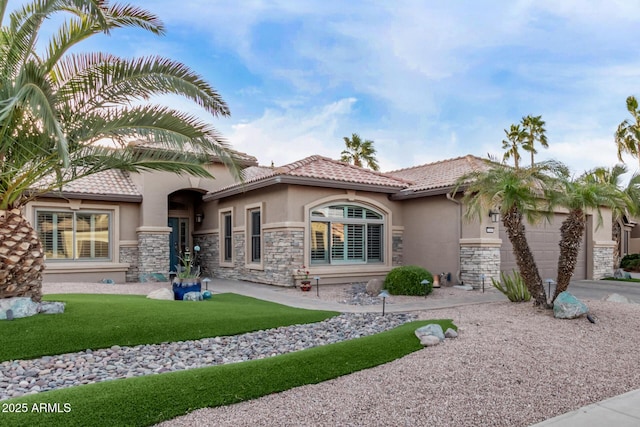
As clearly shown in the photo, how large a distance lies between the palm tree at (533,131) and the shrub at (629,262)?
9947 mm

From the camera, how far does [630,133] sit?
27.6 m

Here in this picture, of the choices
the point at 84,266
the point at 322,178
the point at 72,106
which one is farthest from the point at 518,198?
the point at 84,266

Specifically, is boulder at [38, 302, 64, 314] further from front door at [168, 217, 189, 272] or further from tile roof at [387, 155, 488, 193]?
front door at [168, 217, 189, 272]

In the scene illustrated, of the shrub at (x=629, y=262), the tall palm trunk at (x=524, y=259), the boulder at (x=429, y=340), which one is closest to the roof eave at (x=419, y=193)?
the tall palm trunk at (x=524, y=259)

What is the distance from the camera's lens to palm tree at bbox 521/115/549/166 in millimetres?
31562

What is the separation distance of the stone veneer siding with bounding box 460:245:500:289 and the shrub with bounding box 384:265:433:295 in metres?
Answer: 1.91

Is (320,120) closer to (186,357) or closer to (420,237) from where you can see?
(420,237)

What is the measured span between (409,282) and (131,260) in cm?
1069

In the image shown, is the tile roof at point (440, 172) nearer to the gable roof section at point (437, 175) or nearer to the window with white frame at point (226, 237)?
the gable roof section at point (437, 175)

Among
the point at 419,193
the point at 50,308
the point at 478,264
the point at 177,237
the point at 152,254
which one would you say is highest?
the point at 419,193

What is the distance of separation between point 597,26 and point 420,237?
7956 millimetres

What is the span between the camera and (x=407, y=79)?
589 inches

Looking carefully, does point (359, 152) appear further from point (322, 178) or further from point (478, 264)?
point (478, 264)

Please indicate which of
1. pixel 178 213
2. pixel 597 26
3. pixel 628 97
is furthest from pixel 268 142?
pixel 628 97
